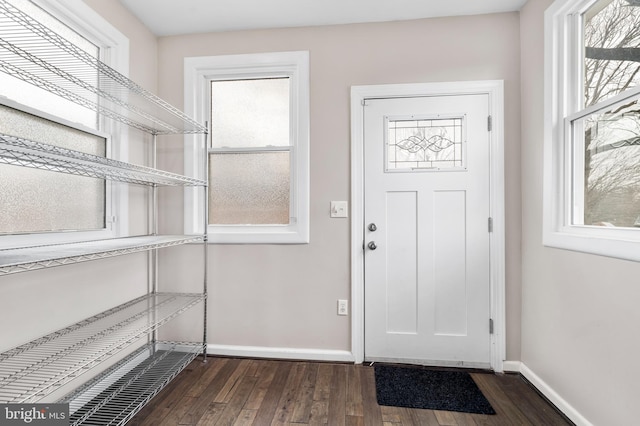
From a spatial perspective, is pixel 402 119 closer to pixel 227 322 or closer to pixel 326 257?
pixel 326 257

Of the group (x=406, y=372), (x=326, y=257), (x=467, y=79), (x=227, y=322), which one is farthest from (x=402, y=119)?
(x=227, y=322)

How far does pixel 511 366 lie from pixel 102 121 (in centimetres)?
305

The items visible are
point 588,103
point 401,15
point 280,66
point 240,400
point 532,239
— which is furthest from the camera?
point 280,66

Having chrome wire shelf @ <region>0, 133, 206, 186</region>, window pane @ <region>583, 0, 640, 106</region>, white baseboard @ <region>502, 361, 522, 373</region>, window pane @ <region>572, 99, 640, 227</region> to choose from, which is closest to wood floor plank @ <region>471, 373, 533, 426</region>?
white baseboard @ <region>502, 361, 522, 373</region>

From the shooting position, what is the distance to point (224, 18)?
6.99 ft

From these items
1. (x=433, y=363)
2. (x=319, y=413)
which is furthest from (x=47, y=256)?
(x=433, y=363)

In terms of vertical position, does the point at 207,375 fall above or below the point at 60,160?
below

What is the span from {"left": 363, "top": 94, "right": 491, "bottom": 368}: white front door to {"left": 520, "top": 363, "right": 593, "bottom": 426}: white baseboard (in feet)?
0.74

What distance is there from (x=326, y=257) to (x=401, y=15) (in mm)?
1719

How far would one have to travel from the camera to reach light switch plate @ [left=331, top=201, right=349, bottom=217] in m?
2.20

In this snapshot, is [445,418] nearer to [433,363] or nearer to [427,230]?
[433,363]

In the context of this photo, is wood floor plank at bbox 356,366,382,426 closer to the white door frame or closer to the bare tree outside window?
the white door frame

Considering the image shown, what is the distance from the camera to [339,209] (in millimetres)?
2201

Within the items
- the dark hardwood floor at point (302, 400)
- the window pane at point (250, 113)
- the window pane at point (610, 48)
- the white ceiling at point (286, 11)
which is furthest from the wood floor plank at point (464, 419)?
the white ceiling at point (286, 11)
